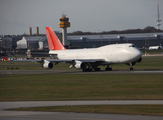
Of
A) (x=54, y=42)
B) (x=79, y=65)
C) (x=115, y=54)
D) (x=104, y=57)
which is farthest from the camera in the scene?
(x=54, y=42)

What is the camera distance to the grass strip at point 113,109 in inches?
723

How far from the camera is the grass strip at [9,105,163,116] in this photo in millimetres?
18372

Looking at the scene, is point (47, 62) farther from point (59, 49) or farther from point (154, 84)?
point (154, 84)

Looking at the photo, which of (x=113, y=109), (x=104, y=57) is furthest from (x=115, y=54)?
(x=113, y=109)

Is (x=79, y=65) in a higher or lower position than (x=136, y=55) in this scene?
lower

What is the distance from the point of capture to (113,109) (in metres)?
19.5

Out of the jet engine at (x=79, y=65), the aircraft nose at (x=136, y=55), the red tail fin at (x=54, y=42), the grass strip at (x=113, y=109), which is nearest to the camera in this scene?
the grass strip at (x=113, y=109)

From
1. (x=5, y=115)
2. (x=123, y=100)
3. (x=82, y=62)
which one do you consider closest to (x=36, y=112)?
(x=5, y=115)

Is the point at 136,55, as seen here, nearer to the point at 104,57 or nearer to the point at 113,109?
the point at 104,57

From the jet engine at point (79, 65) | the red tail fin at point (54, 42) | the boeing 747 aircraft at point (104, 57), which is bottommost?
the jet engine at point (79, 65)

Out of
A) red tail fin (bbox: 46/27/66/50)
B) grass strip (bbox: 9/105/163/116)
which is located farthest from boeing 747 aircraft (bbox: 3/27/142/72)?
grass strip (bbox: 9/105/163/116)

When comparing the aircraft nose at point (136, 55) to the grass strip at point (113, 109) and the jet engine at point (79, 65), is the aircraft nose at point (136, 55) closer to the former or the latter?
the jet engine at point (79, 65)

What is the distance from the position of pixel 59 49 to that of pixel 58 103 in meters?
47.3

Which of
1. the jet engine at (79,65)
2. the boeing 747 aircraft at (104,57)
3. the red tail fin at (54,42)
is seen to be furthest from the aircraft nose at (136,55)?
the red tail fin at (54,42)
